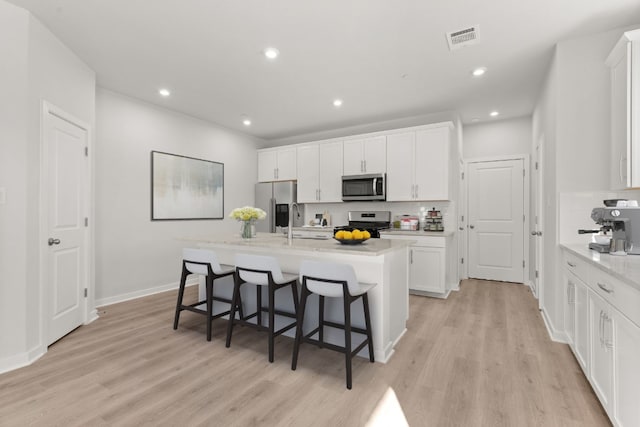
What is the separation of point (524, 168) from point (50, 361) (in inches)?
248

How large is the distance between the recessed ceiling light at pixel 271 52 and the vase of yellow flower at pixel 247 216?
152 cm

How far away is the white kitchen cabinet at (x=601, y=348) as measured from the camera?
1681mm

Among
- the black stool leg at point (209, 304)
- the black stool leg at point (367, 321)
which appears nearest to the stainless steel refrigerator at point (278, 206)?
the black stool leg at point (209, 304)

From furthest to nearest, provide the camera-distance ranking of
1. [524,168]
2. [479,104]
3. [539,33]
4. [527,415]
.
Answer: [524,168] → [479,104] → [539,33] → [527,415]

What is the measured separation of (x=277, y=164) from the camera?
241 inches

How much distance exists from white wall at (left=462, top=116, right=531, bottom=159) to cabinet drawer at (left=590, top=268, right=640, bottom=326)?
3.76 metres

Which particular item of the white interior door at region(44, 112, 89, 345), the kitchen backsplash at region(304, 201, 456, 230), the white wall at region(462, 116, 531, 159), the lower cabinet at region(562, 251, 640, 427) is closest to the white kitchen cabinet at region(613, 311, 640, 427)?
the lower cabinet at region(562, 251, 640, 427)

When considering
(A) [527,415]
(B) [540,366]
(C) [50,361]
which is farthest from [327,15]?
(C) [50,361]

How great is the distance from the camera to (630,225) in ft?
6.85

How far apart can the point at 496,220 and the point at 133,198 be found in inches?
221

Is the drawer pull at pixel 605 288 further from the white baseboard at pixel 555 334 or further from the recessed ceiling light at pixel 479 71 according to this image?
the recessed ceiling light at pixel 479 71

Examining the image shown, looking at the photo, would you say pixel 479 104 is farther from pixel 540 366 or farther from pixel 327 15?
pixel 540 366

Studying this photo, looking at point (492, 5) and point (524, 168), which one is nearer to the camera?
point (492, 5)

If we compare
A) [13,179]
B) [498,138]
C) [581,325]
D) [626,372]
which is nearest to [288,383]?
[626,372]
